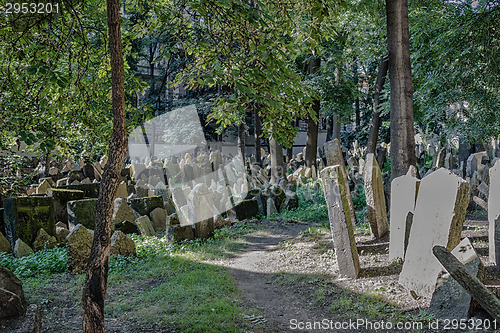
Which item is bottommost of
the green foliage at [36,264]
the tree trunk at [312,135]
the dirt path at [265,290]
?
the dirt path at [265,290]

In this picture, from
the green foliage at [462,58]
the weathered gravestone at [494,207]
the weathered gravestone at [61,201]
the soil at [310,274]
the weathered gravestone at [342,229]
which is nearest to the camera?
the soil at [310,274]

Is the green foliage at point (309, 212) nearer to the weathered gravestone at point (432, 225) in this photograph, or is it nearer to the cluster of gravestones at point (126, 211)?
the cluster of gravestones at point (126, 211)

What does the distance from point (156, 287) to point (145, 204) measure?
16.5ft

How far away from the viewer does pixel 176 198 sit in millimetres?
11781

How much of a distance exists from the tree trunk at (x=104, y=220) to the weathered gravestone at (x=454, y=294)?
2992 mm

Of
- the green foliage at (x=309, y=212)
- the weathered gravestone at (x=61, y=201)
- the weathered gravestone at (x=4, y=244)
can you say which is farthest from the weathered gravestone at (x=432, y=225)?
the weathered gravestone at (x=61, y=201)

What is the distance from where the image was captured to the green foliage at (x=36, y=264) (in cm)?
600

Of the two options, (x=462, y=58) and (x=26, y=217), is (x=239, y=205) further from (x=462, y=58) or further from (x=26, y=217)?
(x=462, y=58)

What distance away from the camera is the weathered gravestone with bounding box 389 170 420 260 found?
16.9ft

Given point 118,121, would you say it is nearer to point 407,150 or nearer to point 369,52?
point 407,150

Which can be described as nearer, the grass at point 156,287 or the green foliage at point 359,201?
the grass at point 156,287

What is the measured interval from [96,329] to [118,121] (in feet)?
5.57

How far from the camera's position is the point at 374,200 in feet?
20.7

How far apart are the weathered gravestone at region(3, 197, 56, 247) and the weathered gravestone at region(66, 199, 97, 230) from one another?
25.2 inches
